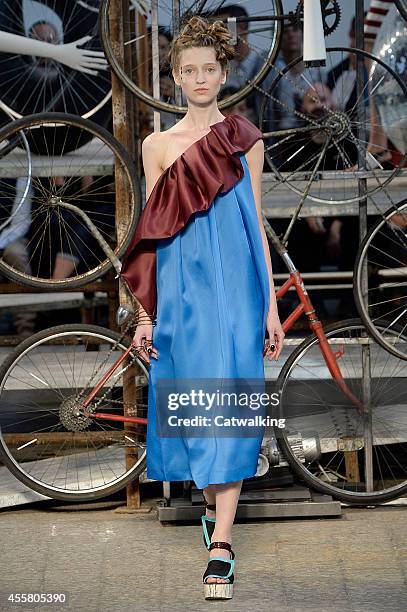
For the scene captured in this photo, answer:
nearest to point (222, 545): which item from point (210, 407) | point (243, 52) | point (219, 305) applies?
point (210, 407)

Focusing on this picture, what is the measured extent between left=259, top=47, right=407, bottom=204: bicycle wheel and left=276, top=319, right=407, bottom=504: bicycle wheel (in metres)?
0.80

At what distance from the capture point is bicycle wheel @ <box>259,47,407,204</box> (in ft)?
19.8

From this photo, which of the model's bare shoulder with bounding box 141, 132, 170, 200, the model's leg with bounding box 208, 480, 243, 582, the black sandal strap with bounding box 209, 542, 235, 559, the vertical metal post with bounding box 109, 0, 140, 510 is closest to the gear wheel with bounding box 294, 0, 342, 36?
the vertical metal post with bounding box 109, 0, 140, 510

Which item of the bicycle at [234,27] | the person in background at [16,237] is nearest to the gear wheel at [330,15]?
the bicycle at [234,27]

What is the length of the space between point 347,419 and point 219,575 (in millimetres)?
1841

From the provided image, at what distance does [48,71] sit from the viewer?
25.5 feet

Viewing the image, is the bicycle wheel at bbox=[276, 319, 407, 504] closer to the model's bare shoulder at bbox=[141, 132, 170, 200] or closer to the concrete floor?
the concrete floor

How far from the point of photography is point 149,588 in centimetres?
516

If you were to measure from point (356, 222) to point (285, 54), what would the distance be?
68.5 inches

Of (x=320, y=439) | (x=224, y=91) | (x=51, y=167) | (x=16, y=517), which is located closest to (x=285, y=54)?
(x=224, y=91)

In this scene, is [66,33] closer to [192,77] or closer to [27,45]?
[27,45]

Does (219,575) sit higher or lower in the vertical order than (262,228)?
lower

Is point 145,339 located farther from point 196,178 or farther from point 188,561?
point 188,561

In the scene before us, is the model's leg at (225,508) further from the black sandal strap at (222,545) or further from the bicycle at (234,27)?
the bicycle at (234,27)
